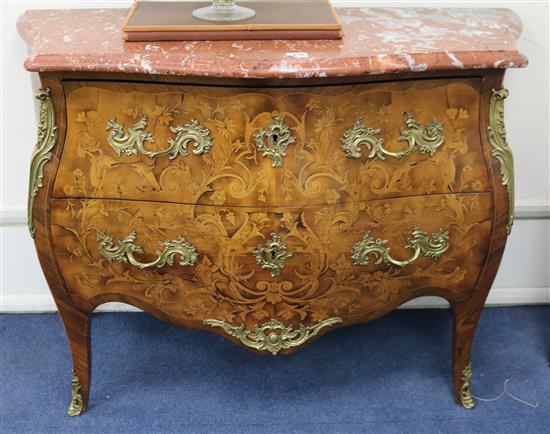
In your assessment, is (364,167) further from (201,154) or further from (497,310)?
(497,310)

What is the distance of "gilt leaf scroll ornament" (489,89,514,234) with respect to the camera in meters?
1.41

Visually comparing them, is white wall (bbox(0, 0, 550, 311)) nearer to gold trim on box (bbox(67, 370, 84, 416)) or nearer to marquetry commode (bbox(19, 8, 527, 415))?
marquetry commode (bbox(19, 8, 527, 415))

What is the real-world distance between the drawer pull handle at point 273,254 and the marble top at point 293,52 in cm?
35

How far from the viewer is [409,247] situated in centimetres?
151

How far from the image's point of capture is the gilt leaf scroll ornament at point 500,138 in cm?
141

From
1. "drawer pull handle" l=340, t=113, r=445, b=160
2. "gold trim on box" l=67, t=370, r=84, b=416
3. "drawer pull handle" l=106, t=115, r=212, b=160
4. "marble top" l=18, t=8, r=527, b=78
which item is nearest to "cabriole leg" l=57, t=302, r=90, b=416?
"gold trim on box" l=67, t=370, r=84, b=416

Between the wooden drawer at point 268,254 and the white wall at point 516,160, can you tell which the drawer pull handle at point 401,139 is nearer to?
the wooden drawer at point 268,254

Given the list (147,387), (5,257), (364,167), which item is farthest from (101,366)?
(364,167)

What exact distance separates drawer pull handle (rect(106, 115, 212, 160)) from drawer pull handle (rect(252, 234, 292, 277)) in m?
0.22

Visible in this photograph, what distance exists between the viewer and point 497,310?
83.0 inches

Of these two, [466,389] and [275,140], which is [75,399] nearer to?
[275,140]

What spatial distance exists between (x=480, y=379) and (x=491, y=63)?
87cm

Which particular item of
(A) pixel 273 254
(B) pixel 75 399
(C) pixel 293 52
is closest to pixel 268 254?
(A) pixel 273 254

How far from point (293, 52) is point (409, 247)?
466 mm
